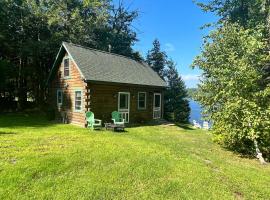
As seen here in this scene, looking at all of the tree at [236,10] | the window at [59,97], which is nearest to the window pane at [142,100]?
the window at [59,97]

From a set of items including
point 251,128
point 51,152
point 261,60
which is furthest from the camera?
point 261,60

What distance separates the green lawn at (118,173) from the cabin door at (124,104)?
7446 mm

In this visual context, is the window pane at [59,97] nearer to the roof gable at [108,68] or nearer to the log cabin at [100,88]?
the log cabin at [100,88]

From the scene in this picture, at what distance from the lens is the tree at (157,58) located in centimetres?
3027

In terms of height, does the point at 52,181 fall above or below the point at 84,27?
below

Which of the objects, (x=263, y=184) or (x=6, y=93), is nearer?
(x=263, y=184)

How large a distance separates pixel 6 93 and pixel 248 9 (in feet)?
82.4

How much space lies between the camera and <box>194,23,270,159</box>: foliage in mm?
10125

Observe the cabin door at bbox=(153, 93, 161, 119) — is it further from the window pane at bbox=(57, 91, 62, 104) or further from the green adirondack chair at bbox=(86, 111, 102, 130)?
the window pane at bbox=(57, 91, 62, 104)

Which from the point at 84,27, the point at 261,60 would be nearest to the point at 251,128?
the point at 261,60

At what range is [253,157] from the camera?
10.8 m

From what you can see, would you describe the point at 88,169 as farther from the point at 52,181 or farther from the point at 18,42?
the point at 18,42

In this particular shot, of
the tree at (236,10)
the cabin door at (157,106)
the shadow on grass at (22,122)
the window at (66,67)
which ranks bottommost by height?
the shadow on grass at (22,122)

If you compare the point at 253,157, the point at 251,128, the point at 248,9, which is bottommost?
the point at 253,157
